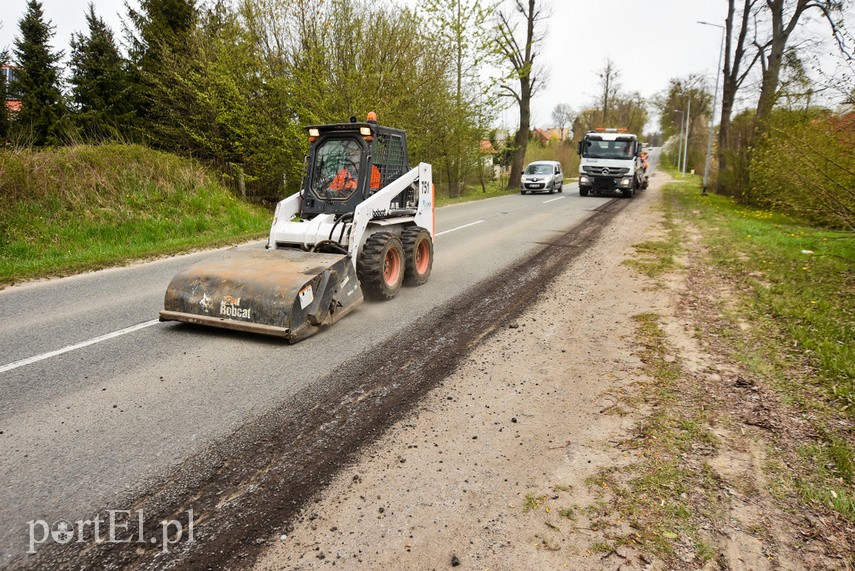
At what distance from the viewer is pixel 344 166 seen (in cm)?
691

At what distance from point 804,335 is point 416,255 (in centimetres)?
471

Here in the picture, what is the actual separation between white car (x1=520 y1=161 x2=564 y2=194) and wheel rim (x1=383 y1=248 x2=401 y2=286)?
70.9ft

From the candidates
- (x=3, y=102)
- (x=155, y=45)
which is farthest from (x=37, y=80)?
(x=155, y=45)

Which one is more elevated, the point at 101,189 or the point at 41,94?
the point at 41,94

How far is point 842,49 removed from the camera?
7.15m

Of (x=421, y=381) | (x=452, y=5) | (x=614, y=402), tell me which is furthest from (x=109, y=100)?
(x=614, y=402)

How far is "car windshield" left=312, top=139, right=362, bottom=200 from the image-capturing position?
22.4 feet

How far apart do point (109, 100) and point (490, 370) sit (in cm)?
1767

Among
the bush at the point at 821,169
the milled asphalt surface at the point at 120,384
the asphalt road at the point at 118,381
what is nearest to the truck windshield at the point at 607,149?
the bush at the point at 821,169

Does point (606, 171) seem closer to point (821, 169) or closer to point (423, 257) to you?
point (821, 169)

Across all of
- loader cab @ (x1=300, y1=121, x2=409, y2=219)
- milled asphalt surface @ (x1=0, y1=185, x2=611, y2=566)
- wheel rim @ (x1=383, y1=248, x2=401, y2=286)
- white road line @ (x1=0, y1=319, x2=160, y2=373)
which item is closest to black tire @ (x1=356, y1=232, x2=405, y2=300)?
wheel rim @ (x1=383, y1=248, x2=401, y2=286)

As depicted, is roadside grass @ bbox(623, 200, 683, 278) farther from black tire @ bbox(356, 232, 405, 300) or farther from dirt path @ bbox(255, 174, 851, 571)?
black tire @ bbox(356, 232, 405, 300)

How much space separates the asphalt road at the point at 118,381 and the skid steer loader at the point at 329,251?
0.92 feet

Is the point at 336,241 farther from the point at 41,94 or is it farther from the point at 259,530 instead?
the point at 41,94
